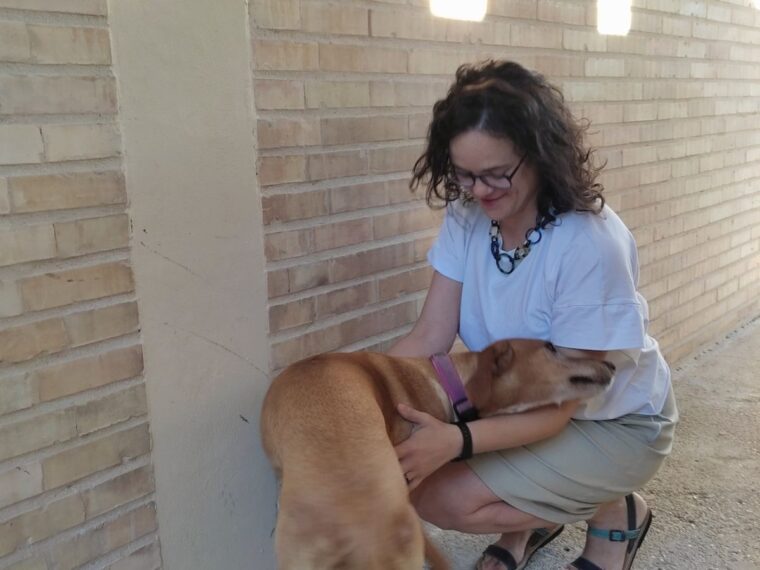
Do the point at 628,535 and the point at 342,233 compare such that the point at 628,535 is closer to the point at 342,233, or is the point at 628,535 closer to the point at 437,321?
the point at 437,321

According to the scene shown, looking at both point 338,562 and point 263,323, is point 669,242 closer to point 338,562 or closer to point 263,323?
point 263,323

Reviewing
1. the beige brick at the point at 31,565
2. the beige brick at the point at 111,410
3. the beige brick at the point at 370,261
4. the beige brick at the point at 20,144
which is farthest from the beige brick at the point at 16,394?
the beige brick at the point at 370,261

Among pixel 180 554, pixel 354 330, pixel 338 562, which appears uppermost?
pixel 354 330

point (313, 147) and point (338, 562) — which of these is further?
point (313, 147)

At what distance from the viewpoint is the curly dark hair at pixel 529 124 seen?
2.20m

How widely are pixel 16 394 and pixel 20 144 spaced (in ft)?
1.87

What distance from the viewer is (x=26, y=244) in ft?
5.99

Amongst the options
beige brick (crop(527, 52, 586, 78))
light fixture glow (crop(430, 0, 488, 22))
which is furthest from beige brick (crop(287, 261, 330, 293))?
beige brick (crop(527, 52, 586, 78))

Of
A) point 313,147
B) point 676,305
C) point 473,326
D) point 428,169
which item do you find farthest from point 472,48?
point 676,305

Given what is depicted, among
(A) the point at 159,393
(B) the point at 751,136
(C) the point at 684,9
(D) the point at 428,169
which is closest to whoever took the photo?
Answer: (A) the point at 159,393

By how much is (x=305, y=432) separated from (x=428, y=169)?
1.11 meters

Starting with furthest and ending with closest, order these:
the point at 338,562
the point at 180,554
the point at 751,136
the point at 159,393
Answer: the point at 751,136
the point at 180,554
the point at 159,393
the point at 338,562

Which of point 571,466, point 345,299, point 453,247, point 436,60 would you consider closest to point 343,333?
point 345,299

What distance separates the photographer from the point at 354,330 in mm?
2773
